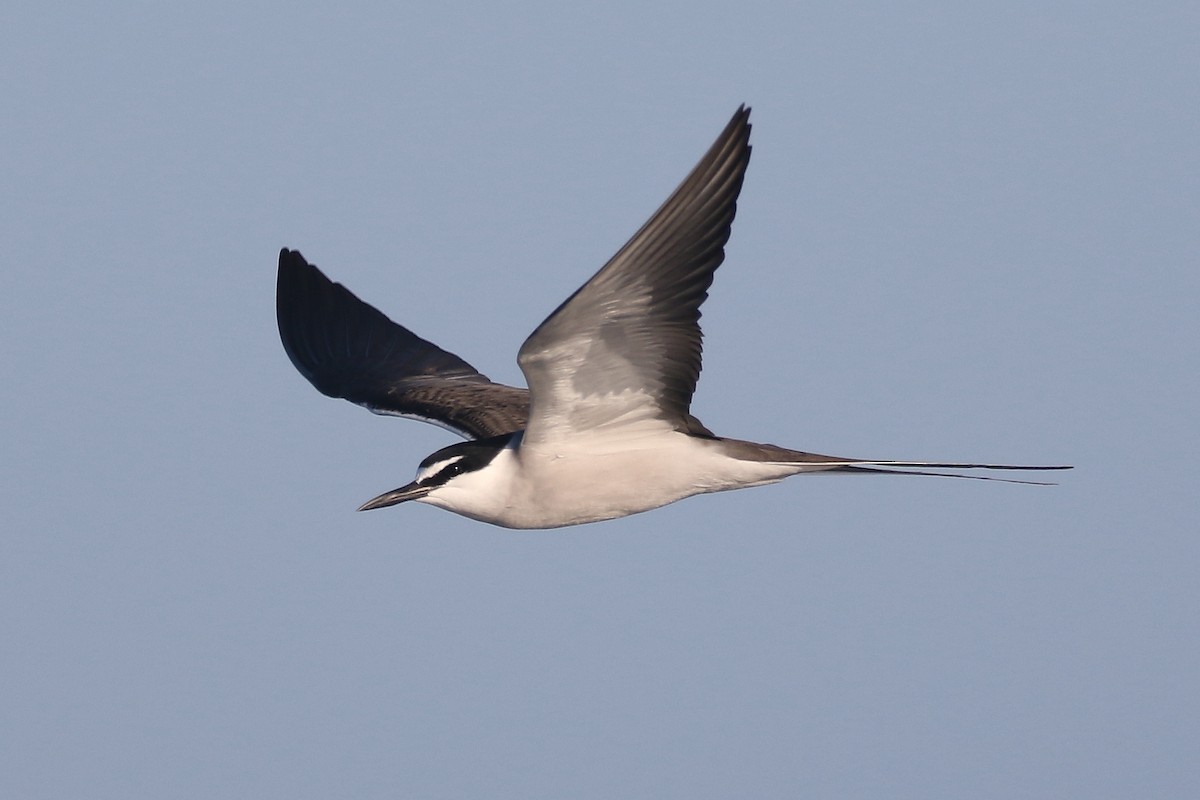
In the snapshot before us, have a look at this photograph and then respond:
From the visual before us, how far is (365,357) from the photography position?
46.5 feet

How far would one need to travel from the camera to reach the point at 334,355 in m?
14.1

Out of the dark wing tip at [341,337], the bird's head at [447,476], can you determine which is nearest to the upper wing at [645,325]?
the bird's head at [447,476]

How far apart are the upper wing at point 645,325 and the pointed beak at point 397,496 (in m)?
0.81

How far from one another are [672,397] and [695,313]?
2.89ft

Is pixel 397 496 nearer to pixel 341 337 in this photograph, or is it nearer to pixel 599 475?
pixel 599 475

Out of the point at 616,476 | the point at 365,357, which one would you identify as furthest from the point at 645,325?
the point at 365,357

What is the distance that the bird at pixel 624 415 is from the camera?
8.56 meters

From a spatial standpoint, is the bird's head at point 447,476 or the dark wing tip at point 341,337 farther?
the dark wing tip at point 341,337

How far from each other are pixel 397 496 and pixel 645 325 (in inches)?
85.4

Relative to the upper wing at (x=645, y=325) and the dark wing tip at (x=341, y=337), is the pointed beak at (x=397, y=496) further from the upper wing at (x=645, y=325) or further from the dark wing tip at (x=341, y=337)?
the dark wing tip at (x=341, y=337)

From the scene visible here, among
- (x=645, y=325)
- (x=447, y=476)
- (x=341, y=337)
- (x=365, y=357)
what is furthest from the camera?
(x=341, y=337)

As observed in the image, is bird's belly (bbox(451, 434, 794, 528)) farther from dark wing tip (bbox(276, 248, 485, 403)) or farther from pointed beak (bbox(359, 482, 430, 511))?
dark wing tip (bbox(276, 248, 485, 403))

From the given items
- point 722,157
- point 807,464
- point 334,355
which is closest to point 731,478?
point 807,464

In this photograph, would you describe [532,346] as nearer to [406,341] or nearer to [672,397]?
[672,397]
